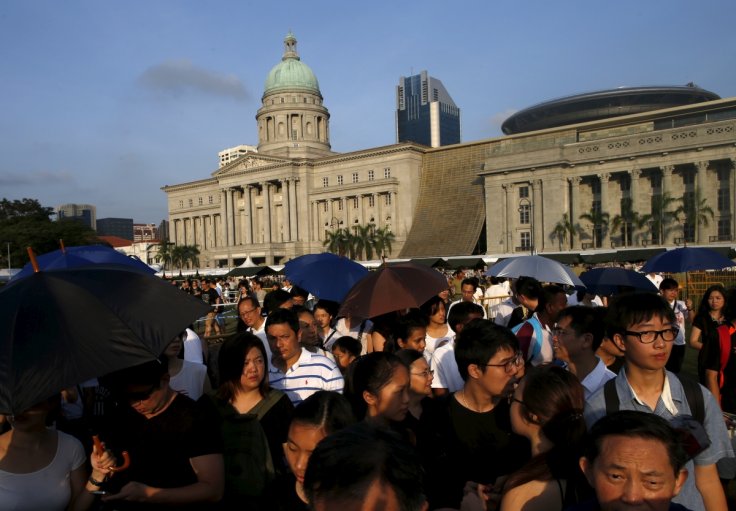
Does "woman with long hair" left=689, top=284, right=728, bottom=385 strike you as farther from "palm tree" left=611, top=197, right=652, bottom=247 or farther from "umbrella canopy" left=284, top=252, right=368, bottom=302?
"palm tree" left=611, top=197, right=652, bottom=247

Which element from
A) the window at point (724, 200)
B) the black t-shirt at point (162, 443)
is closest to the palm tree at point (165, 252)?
the window at point (724, 200)

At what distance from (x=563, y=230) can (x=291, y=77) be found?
4822 cm

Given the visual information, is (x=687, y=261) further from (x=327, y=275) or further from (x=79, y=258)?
(x=79, y=258)

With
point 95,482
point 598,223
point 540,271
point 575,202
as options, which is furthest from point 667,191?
point 95,482

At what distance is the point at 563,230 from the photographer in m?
49.6

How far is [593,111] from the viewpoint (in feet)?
255

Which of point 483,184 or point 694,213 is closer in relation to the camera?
point 694,213

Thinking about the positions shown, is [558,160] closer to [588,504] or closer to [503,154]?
[503,154]

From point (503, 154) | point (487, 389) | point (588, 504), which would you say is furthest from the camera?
point (503, 154)

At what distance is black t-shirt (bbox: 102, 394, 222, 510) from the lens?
2.67 metres

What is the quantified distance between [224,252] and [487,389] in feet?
246

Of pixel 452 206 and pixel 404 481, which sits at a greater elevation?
pixel 452 206

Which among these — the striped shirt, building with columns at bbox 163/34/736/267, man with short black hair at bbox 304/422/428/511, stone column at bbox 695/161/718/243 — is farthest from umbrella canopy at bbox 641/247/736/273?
stone column at bbox 695/161/718/243

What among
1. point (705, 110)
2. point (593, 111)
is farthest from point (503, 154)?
point (593, 111)
